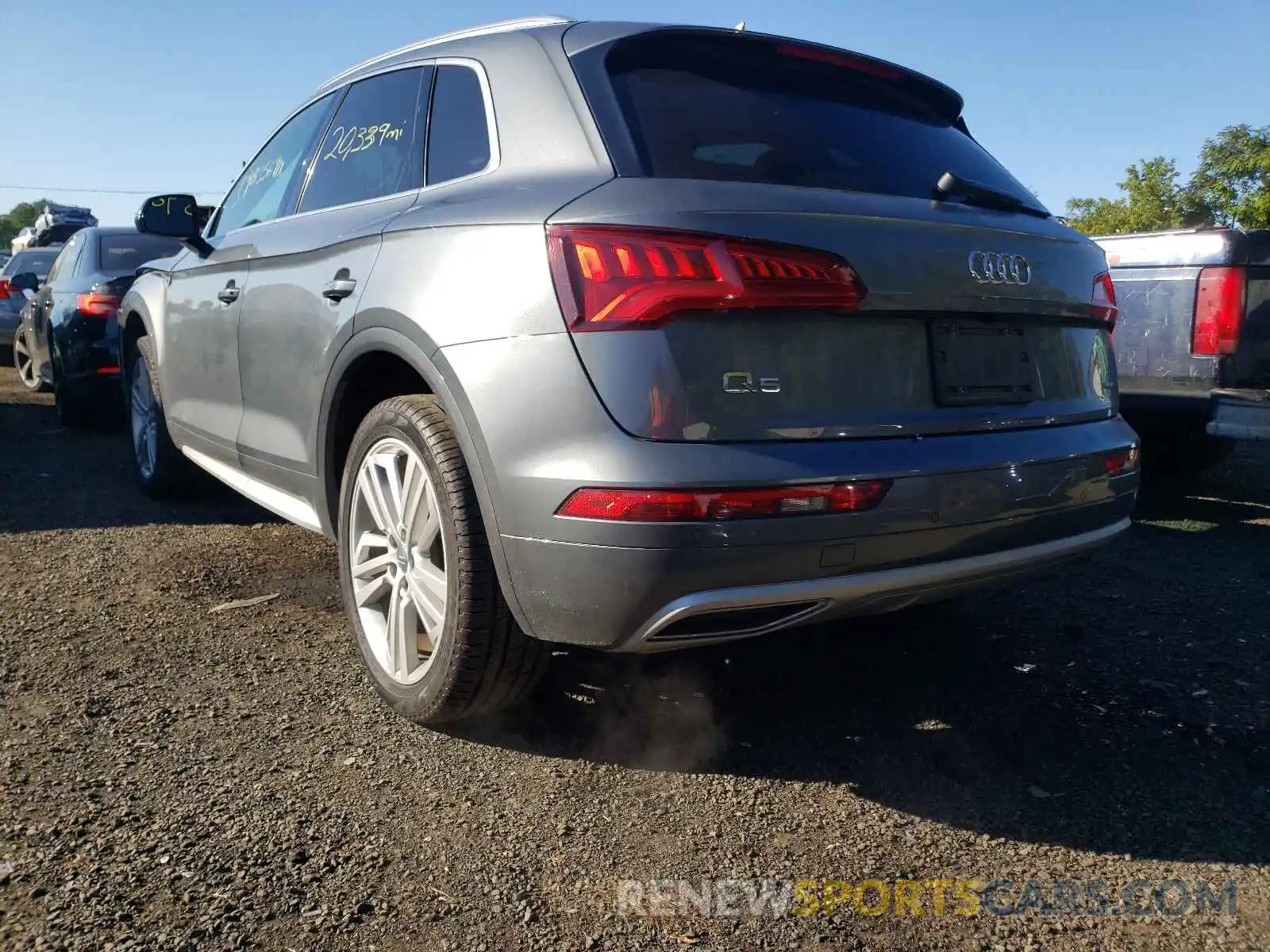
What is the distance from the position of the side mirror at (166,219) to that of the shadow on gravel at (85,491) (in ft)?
4.45

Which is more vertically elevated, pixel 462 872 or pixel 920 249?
pixel 920 249

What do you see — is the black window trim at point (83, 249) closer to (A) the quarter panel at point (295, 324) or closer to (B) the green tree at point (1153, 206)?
(A) the quarter panel at point (295, 324)

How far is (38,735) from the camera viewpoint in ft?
8.57

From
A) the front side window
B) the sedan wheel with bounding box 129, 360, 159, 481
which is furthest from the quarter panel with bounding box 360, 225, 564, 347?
the sedan wheel with bounding box 129, 360, 159, 481

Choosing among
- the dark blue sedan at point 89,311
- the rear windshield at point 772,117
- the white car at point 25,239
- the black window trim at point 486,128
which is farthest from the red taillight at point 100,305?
the white car at point 25,239

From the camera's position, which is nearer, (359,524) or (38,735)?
(38,735)

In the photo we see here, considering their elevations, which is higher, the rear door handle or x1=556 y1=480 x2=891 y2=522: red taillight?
the rear door handle

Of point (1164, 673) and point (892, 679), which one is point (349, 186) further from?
point (1164, 673)

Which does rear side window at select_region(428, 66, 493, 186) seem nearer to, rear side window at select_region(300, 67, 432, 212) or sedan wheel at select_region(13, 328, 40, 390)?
rear side window at select_region(300, 67, 432, 212)

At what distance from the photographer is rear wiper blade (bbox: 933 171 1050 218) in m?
2.56

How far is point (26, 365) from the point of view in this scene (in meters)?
10.2

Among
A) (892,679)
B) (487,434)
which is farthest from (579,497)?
(892,679)

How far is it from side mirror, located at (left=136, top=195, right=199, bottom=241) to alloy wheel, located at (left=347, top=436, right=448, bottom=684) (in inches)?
83.9

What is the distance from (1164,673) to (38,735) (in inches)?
127
